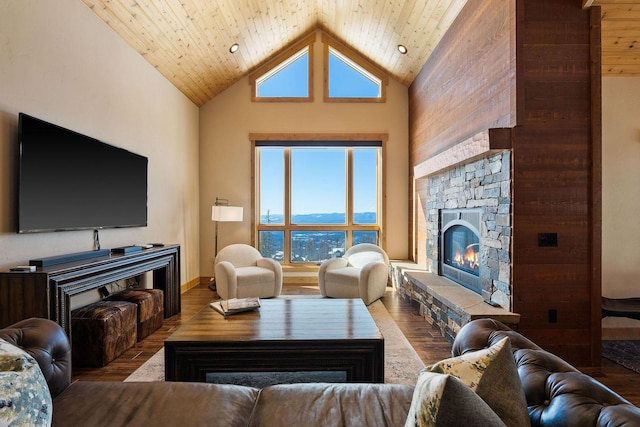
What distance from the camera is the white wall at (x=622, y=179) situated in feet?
10.6

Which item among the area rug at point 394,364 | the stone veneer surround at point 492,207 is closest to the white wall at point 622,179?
the stone veneer surround at point 492,207

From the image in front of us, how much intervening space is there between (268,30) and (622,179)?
4651 millimetres

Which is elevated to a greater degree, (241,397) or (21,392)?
(21,392)

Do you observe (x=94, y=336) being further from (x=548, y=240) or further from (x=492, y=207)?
(x=548, y=240)

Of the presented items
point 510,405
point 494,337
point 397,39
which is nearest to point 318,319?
point 494,337

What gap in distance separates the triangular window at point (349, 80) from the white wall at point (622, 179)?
325 centimetres

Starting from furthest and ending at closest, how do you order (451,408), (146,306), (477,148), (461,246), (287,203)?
1. (287,203)
2. (461,246)
3. (146,306)
4. (477,148)
5. (451,408)

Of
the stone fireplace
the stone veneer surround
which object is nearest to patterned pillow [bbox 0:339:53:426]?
the stone fireplace

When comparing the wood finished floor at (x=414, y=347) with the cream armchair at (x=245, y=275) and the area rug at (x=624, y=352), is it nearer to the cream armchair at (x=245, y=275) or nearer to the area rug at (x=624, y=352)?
the area rug at (x=624, y=352)

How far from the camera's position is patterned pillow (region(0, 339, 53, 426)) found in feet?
2.95

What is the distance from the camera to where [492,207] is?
2838 millimetres

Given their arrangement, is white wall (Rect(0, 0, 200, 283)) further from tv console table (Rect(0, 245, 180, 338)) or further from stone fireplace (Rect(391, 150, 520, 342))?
stone fireplace (Rect(391, 150, 520, 342))

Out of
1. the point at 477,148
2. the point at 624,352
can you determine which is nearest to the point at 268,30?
the point at 477,148

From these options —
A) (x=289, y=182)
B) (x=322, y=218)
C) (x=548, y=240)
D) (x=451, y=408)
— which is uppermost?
(x=289, y=182)
